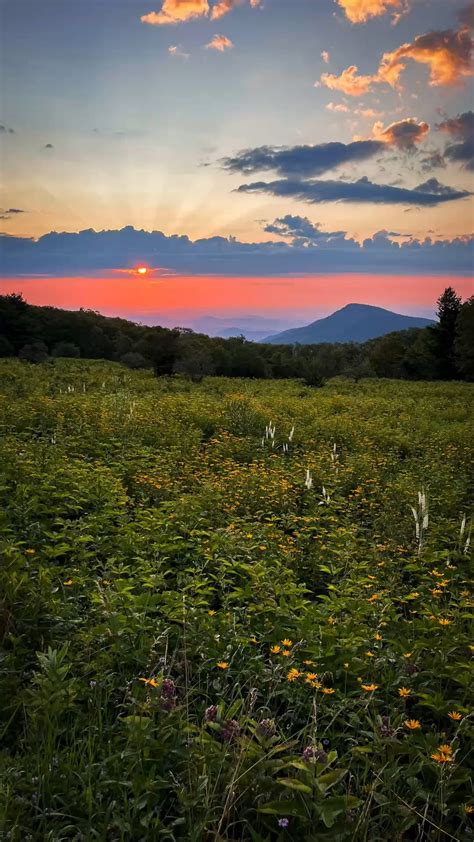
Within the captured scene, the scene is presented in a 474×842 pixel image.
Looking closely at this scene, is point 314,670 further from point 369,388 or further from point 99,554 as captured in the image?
point 369,388

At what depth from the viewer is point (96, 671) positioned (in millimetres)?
3395

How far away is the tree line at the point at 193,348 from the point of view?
39.3 metres

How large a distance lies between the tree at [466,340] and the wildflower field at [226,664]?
43.5 metres

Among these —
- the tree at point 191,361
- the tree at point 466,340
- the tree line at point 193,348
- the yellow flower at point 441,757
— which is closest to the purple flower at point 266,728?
the yellow flower at point 441,757

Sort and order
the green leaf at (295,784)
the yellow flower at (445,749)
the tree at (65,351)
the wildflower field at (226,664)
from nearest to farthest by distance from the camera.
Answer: the green leaf at (295,784) < the wildflower field at (226,664) < the yellow flower at (445,749) < the tree at (65,351)

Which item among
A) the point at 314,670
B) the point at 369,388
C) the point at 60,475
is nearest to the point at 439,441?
the point at 60,475

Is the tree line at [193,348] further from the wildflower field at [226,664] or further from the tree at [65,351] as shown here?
the wildflower field at [226,664]

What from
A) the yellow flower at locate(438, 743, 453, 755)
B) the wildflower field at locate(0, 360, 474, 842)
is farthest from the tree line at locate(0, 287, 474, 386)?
the yellow flower at locate(438, 743, 453, 755)

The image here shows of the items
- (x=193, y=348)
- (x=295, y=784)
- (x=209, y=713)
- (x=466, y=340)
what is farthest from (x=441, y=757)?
(x=466, y=340)

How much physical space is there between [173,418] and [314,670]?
1021 cm

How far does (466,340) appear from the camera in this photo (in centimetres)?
4816

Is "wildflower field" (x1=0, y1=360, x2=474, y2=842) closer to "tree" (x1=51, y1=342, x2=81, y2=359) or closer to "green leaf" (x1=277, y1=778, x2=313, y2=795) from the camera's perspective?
"green leaf" (x1=277, y1=778, x2=313, y2=795)

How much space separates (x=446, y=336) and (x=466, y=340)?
27.6ft

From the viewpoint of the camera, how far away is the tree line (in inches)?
1549
